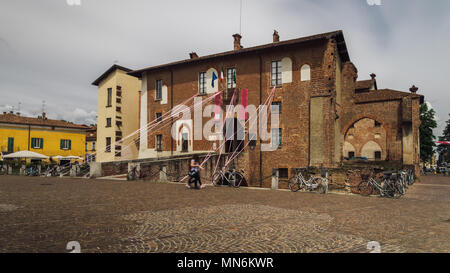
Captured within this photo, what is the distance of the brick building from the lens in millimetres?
19641

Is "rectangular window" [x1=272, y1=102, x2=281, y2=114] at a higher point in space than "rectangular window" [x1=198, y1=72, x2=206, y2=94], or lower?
lower

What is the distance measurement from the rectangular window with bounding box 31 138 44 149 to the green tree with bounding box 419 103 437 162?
53.2 metres

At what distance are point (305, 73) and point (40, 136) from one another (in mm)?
37264

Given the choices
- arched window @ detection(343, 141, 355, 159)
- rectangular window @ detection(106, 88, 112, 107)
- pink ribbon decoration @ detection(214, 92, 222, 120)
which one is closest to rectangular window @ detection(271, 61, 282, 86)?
pink ribbon decoration @ detection(214, 92, 222, 120)

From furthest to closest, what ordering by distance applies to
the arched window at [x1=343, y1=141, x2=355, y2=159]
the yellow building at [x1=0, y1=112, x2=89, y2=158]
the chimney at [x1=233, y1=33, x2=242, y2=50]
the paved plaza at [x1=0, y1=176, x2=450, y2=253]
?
the arched window at [x1=343, y1=141, x2=355, y2=159] < the yellow building at [x1=0, y1=112, x2=89, y2=158] < the chimney at [x1=233, y1=33, x2=242, y2=50] < the paved plaza at [x1=0, y1=176, x2=450, y2=253]

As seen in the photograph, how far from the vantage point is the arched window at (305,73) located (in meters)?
20.2

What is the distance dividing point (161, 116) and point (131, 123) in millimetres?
6954

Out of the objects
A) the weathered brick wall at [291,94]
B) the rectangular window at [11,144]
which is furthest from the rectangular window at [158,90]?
the rectangular window at [11,144]

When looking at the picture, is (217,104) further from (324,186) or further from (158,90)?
(324,186)

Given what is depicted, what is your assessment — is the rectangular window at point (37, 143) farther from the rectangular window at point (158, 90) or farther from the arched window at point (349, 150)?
the arched window at point (349, 150)

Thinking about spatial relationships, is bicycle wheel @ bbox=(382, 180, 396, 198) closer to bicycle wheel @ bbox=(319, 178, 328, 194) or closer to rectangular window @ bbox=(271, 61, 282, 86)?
bicycle wheel @ bbox=(319, 178, 328, 194)

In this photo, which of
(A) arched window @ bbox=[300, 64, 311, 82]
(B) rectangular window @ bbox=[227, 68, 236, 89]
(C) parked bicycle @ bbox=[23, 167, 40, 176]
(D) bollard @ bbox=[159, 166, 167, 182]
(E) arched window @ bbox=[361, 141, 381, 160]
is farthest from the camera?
(E) arched window @ bbox=[361, 141, 381, 160]

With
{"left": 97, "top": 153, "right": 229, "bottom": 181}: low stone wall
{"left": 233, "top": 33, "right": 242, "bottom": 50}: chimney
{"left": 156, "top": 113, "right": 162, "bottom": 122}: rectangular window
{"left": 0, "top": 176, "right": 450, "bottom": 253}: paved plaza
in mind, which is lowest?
{"left": 0, "top": 176, "right": 450, "bottom": 253}: paved plaza
